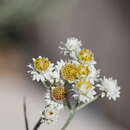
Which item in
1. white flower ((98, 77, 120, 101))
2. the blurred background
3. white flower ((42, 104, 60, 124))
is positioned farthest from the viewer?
the blurred background

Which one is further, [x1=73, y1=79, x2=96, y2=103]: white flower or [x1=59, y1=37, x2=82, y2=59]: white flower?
[x1=59, y1=37, x2=82, y2=59]: white flower

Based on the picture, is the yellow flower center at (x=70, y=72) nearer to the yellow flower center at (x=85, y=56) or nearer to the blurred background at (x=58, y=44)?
the yellow flower center at (x=85, y=56)

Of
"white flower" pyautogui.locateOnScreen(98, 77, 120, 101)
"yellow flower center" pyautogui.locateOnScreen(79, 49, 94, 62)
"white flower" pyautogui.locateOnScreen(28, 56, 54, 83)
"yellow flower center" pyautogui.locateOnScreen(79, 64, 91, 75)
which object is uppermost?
"yellow flower center" pyautogui.locateOnScreen(79, 49, 94, 62)

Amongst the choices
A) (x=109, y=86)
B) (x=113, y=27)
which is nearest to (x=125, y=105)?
(x=113, y=27)

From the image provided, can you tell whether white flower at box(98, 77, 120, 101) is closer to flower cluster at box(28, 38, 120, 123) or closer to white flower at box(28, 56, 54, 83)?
flower cluster at box(28, 38, 120, 123)

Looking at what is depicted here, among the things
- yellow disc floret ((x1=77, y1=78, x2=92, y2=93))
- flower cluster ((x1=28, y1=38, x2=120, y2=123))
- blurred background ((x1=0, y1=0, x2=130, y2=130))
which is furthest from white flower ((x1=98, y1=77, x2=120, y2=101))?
blurred background ((x1=0, y1=0, x2=130, y2=130))

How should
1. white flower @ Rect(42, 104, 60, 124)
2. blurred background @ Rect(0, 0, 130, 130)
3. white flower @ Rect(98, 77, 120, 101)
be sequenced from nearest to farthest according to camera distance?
white flower @ Rect(42, 104, 60, 124)
white flower @ Rect(98, 77, 120, 101)
blurred background @ Rect(0, 0, 130, 130)
